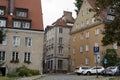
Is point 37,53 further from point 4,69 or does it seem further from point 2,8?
point 2,8

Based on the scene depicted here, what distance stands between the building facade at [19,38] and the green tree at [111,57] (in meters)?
13.0

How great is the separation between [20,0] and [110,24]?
1782 inches

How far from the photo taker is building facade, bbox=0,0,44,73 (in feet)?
180

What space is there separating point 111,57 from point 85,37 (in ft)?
41.1

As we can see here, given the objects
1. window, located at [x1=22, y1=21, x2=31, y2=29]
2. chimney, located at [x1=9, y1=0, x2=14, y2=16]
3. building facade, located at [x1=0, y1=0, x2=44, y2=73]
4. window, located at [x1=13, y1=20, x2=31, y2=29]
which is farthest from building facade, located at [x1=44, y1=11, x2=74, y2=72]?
chimney, located at [x1=9, y1=0, x2=14, y2=16]

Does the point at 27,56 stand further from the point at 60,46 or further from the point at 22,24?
the point at 60,46

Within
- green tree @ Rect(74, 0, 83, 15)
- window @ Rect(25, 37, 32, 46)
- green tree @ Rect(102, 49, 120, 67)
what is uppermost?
green tree @ Rect(74, 0, 83, 15)

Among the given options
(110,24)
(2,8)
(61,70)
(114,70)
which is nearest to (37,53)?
(2,8)

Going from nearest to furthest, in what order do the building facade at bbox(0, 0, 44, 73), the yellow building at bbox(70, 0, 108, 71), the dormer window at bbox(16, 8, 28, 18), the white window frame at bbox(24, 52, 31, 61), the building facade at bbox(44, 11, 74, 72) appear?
the building facade at bbox(0, 0, 44, 73), the white window frame at bbox(24, 52, 31, 61), the dormer window at bbox(16, 8, 28, 18), the yellow building at bbox(70, 0, 108, 71), the building facade at bbox(44, 11, 74, 72)

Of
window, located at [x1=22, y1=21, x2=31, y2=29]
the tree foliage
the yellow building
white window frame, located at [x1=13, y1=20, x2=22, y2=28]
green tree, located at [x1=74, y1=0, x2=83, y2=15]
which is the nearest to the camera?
the tree foliage

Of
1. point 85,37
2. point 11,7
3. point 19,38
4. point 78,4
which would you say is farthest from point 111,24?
point 78,4

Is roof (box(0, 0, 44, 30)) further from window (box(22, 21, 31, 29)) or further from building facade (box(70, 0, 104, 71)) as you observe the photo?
building facade (box(70, 0, 104, 71))

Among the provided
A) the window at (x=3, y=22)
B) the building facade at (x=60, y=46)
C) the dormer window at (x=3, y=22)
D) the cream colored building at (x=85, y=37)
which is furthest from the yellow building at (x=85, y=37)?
the window at (x=3, y=22)

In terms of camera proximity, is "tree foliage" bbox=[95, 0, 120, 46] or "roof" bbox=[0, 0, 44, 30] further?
"roof" bbox=[0, 0, 44, 30]
